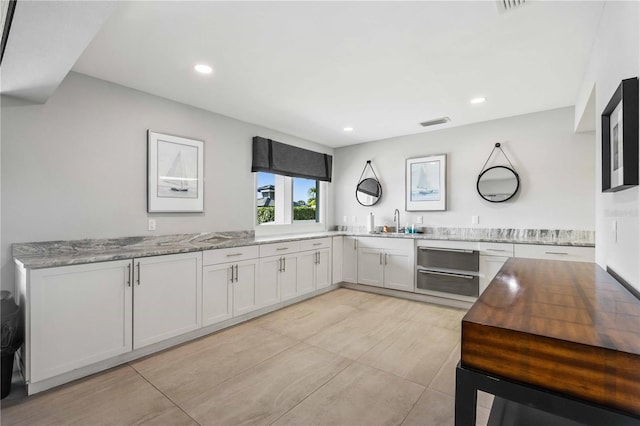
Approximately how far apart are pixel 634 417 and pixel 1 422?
9.49 feet

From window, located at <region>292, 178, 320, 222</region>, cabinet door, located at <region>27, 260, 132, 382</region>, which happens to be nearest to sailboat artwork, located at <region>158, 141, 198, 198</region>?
cabinet door, located at <region>27, 260, 132, 382</region>

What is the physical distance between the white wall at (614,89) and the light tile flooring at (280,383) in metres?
1.22

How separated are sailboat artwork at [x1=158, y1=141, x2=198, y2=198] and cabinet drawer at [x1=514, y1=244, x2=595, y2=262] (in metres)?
3.80

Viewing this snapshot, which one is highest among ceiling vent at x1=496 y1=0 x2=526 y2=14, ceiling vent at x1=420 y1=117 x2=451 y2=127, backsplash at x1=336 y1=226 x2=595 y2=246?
ceiling vent at x1=496 y1=0 x2=526 y2=14

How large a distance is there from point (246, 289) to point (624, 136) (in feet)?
10.6

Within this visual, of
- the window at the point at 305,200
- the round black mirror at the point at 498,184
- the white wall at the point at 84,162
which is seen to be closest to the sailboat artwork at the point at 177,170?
the white wall at the point at 84,162

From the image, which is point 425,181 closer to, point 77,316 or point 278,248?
point 278,248

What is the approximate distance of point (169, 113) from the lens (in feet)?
10.8

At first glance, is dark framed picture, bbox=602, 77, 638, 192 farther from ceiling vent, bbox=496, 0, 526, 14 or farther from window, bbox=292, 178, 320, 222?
window, bbox=292, 178, 320, 222

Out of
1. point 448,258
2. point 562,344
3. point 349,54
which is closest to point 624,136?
point 562,344

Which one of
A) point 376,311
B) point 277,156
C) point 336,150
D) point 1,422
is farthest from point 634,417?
point 336,150

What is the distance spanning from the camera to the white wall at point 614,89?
1298 millimetres

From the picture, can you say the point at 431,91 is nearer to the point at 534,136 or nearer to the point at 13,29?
the point at 534,136

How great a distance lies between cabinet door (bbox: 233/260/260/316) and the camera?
335cm
